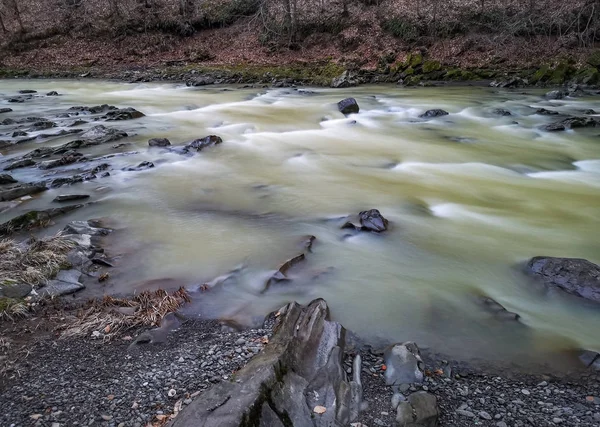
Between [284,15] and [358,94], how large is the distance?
11786 mm

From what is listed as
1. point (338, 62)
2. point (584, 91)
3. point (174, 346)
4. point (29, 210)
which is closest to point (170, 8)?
point (338, 62)

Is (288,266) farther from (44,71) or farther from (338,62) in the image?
(44,71)

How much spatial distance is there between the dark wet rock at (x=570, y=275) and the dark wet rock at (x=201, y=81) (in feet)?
63.3

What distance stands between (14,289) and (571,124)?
43.8 ft

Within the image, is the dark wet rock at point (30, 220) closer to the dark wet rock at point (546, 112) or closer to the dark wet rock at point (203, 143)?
the dark wet rock at point (203, 143)

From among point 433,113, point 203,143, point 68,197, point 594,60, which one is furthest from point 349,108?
point 594,60

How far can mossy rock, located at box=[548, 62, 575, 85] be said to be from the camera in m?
18.2

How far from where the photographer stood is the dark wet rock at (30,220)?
238 inches

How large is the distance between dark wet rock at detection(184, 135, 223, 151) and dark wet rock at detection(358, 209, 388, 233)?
5.49 m

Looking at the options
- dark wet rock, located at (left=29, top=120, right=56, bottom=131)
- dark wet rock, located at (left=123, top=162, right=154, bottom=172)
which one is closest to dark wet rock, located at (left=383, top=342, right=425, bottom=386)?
dark wet rock, located at (left=123, top=162, right=154, bottom=172)

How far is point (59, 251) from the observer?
5316mm

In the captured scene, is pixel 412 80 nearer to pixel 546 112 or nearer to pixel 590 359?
pixel 546 112

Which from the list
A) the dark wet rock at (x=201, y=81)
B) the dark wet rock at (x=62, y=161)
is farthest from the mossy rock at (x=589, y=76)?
the dark wet rock at (x=62, y=161)

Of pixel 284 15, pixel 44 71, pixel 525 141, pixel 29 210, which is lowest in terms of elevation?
pixel 525 141
